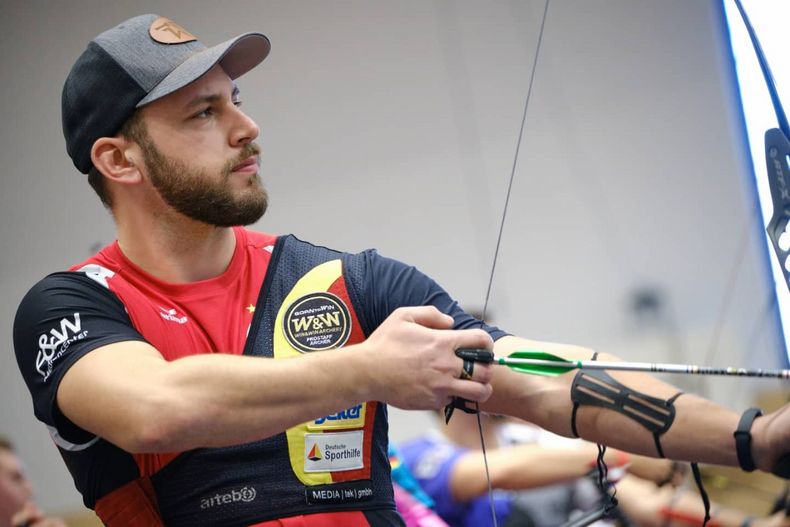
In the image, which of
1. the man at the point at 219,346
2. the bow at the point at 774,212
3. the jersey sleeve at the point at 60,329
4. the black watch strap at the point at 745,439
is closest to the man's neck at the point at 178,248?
the man at the point at 219,346

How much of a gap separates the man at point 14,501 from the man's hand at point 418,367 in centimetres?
190

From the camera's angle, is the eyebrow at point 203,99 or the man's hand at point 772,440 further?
the eyebrow at point 203,99

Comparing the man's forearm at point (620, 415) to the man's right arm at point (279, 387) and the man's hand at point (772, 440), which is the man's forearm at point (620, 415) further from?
the man's right arm at point (279, 387)

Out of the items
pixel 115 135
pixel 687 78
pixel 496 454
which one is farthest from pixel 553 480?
pixel 115 135

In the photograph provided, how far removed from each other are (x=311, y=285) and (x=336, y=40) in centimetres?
201

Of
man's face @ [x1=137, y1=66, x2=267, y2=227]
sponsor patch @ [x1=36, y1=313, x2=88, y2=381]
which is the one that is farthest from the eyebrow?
sponsor patch @ [x1=36, y1=313, x2=88, y2=381]

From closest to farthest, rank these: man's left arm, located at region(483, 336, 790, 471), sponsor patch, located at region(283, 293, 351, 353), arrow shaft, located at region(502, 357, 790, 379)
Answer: arrow shaft, located at region(502, 357, 790, 379), man's left arm, located at region(483, 336, 790, 471), sponsor patch, located at region(283, 293, 351, 353)

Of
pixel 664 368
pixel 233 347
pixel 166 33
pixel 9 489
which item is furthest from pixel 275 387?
pixel 9 489

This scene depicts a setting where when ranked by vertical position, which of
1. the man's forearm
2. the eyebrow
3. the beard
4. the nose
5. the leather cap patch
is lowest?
the man's forearm

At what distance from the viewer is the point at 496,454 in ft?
6.82

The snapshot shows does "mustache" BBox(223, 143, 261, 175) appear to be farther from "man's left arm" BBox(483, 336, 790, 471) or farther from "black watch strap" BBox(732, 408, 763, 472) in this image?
"black watch strap" BBox(732, 408, 763, 472)

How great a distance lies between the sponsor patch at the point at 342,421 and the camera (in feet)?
3.78

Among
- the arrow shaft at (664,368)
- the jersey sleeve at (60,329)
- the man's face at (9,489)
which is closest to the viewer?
the arrow shaft at (664,368)

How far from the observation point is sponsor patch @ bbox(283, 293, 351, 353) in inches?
47.1
